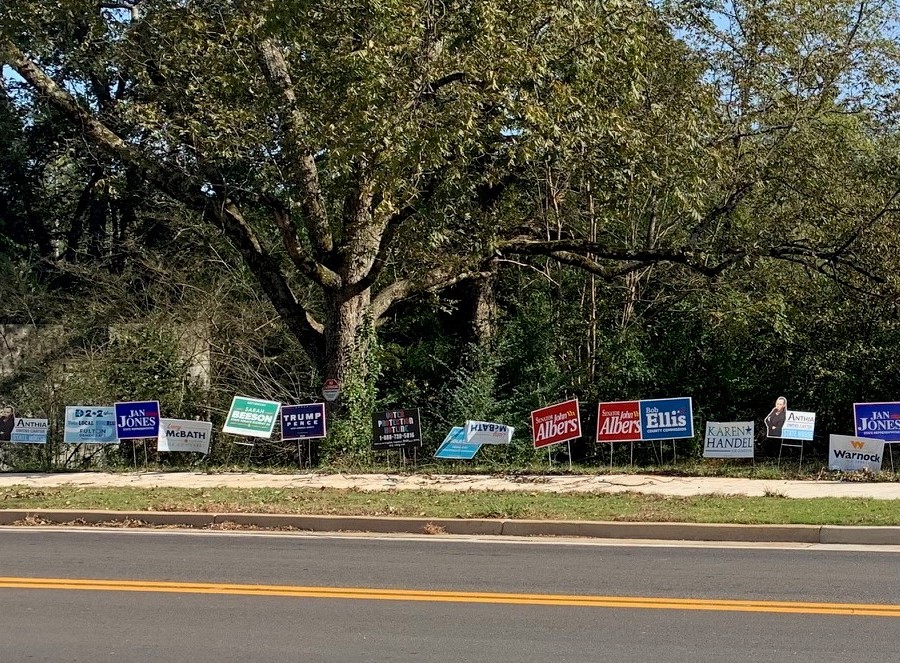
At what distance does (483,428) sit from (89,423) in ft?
25.2

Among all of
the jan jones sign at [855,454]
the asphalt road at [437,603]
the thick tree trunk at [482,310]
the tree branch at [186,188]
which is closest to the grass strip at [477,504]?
the asphalt road at [437,603]

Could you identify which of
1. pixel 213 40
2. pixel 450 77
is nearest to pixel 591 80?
pixel 450 77

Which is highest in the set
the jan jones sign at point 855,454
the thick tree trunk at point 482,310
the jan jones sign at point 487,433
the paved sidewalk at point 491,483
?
the thick tree trunk at point 482,310

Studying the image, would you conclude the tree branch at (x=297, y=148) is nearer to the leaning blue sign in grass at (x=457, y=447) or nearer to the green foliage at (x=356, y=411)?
the green foliage at (x=356, y=411)

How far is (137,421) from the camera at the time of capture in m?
18.5

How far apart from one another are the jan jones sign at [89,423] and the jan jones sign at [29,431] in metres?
1.18

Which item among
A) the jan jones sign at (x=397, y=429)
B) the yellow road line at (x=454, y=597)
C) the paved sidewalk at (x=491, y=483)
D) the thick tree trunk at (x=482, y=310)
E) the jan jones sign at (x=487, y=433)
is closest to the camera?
the yellow road line at (x=454, y=597)

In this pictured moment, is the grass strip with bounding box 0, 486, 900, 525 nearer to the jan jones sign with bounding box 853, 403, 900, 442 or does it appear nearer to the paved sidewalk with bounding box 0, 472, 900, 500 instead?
the paved sidewalk with bounding box 0, 472, 900, 500

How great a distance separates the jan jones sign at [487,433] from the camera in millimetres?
17797

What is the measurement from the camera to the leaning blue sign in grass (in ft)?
58.0

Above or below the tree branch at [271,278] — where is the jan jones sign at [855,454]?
below

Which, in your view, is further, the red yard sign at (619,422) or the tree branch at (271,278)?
the tree branch at (271,278)

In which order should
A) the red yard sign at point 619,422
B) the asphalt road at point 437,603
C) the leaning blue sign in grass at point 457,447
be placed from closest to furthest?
the asphalt road at point 437,603, the red yard sign at point 619,422, the leaning blue sign in grass at point 457,447

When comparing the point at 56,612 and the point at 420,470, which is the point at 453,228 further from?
the point at 56,612
